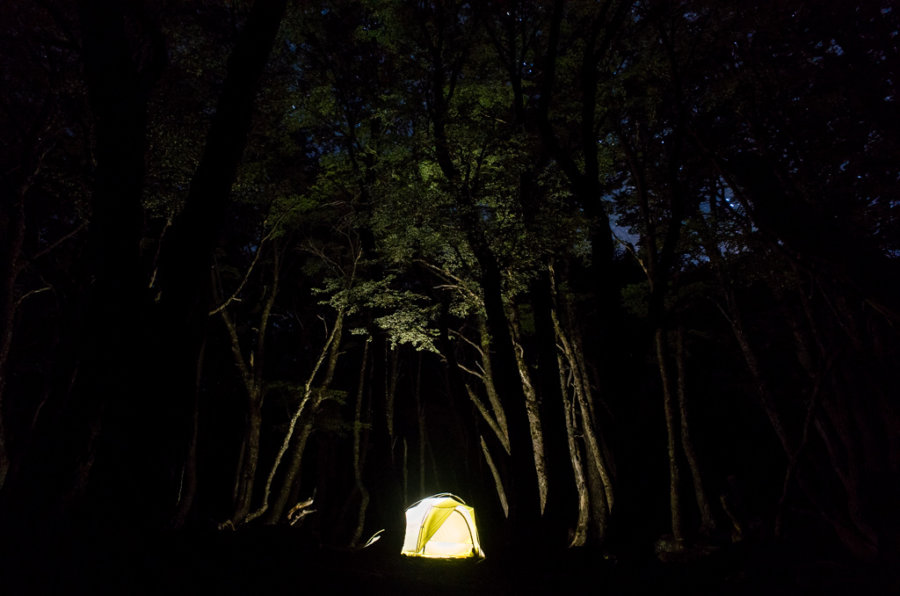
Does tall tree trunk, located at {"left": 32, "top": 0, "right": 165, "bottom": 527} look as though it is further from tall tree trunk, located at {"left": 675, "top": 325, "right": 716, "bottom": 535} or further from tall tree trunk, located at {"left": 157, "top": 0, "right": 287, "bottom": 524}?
tall tree trunk, located at {"left": 675, "top": 325, "right": 716, "bottom": 535}

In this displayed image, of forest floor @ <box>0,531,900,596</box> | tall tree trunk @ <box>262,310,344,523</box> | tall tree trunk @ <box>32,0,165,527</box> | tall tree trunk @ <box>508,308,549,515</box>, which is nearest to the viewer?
forest floor @ <box>0,531,900,596</box>

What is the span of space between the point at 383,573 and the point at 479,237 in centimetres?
602

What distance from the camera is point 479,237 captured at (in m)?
8.06

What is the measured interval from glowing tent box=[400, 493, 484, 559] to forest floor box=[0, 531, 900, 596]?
1.95 metres

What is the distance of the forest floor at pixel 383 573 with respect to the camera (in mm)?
3283

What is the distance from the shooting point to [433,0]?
8445mm

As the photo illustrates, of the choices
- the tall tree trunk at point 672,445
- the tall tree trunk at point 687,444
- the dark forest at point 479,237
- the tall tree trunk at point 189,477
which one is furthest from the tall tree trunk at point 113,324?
the tall tree trunk at point 687,444

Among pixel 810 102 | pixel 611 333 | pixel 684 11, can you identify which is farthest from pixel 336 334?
pixel 810 102

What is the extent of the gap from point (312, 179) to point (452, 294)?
5672 millimetres

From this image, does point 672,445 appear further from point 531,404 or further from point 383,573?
point 383,573

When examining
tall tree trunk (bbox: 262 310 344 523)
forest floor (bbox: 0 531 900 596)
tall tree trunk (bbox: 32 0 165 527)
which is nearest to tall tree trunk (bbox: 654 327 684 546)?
forest floor (bbox: 0 531 900 596)

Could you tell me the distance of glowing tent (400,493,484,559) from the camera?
36.8ft

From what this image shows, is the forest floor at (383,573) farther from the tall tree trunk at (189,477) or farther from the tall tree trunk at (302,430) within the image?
the tall tree trunk at (302,430)

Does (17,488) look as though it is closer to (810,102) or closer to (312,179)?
(312,179)
